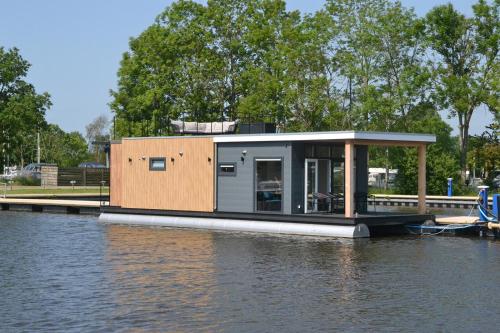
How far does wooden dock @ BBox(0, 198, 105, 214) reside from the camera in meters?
45.7

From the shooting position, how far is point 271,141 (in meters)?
33.3

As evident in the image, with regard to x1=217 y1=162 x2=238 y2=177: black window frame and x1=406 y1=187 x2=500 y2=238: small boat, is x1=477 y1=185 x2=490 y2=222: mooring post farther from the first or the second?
x1=217 y1=162 x2=238 y2=177: black window frame

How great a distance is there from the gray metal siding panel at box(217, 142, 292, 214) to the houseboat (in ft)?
0.13

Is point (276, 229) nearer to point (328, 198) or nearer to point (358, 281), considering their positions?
point (328, 198)

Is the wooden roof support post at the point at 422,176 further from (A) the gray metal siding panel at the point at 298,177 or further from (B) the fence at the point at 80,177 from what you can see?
(B) the fence at the point at 80,177

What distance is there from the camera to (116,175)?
39.7 m

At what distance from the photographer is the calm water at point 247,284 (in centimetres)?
1572

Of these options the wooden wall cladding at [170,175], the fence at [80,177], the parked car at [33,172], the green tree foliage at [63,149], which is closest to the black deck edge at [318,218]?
the wooden wall cladding at [170,175]

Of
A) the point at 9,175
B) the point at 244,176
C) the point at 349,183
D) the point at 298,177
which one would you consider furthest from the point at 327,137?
the point at 9,175

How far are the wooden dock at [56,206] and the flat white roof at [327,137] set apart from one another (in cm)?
1290

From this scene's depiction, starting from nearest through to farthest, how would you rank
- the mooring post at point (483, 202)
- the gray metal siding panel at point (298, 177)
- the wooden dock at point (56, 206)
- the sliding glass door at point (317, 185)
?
the mooring post at point (483, 202), the gray metal siding panel at point (298, 177), the sliding glass door at point (317, 185), the wooden dock at point (56, 206)

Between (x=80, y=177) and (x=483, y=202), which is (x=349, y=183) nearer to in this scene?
(x=483, y=202)

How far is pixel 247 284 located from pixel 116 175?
20.8 m

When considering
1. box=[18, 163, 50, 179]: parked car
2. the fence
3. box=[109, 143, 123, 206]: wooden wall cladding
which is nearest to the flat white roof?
box=[109, 143, 123, 206]: wooden wall cladding
